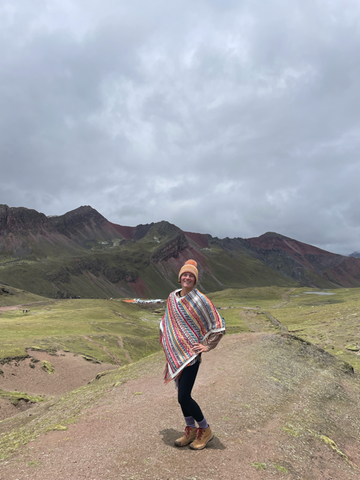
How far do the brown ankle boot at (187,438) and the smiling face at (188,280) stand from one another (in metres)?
4.28

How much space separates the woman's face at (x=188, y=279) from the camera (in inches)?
344

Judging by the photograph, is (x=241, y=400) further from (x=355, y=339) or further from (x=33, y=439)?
(x=355, y=339)

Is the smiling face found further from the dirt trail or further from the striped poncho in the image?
the dirt trail

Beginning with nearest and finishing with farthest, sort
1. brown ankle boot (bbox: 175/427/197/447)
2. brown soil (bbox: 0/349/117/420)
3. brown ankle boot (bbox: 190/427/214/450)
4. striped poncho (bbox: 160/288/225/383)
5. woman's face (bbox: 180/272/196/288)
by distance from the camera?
brown ankle boot (bbox: 190/427/214/450)
brown ankle boot (bbox: 175/427/197/447)
striped poncho (bbox: 160/288/225/383)
woman's face (bbox: 180/272/196/288)
brown soil (bbox: 0/349/117/420)

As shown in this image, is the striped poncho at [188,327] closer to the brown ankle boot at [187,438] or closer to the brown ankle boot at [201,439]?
the brown ankle boot at [187,438]

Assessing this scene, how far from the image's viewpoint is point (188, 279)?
8.77 meters

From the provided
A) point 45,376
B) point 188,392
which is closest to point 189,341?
point 188,392

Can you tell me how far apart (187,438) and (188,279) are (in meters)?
4.77

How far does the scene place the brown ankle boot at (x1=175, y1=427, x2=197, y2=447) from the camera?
8264 mm

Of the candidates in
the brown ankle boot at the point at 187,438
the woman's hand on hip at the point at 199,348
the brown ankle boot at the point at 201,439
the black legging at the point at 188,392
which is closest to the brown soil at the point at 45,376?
the brown ankle boot at the point at 187,438

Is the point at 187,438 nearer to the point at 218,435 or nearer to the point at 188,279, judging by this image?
the point at 218,435

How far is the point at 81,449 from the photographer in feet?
26.0

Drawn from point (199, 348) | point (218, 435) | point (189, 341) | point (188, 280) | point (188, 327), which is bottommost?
point (218, 435)

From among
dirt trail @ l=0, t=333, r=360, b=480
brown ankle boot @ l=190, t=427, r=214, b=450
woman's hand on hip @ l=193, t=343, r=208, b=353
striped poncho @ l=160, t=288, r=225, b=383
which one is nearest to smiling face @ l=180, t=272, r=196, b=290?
striped poncho @ l=160, t=288, r=225, b=383
